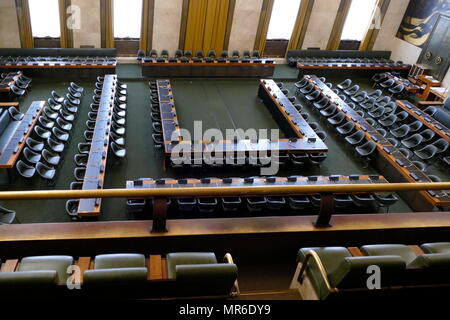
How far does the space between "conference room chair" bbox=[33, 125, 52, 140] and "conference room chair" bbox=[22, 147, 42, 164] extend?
81 cm

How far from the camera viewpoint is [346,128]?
35.6 feet

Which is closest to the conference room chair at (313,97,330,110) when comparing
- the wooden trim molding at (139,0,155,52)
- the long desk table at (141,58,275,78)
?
the long desk table at (141,58,275,78)

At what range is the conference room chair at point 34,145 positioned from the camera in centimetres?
853

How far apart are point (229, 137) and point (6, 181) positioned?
5.63 metres

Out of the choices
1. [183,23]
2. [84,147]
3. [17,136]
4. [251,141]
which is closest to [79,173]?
[84,147]

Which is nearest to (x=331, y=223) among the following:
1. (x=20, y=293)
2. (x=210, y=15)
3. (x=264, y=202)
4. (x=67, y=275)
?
(x=67, y=275)

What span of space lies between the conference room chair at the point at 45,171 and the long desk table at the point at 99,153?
2.54 feet

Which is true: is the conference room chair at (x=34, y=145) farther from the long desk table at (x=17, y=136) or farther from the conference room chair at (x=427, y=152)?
the conference room chair at (x=427, y=152)

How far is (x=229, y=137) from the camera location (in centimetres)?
1038

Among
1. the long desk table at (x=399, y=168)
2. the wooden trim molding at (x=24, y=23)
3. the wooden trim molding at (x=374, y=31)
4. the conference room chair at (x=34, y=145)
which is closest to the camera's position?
the long desk table at (x=399, y=168)

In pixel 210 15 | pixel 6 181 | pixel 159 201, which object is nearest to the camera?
pixel 159 201

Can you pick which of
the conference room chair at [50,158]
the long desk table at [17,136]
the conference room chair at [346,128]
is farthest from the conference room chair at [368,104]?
the long desk table at [17,136]

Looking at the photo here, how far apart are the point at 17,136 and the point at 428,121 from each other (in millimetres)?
11438
